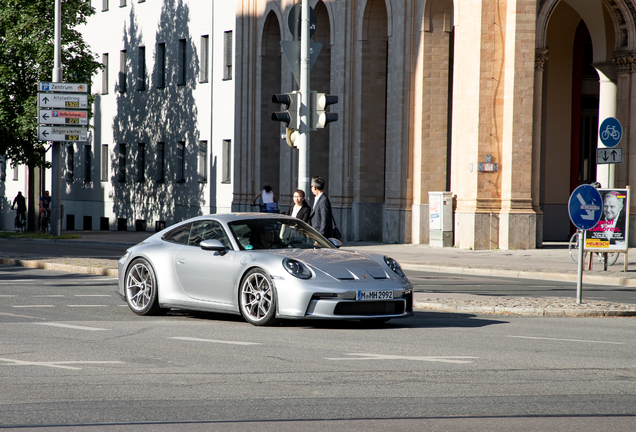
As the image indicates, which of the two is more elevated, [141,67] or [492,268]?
[141,67]

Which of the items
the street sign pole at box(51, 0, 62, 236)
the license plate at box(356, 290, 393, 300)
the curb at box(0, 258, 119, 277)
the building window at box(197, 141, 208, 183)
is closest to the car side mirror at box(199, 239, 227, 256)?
the license plate at box(356, 290, 393, 300)

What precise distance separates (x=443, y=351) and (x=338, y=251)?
9.14ft

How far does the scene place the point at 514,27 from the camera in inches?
1086

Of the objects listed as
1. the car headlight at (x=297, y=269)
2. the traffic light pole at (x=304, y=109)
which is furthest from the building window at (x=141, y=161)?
the car headlight at (x=297, y=269)

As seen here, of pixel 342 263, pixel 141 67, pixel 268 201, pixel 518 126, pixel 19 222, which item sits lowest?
pixel 19 222

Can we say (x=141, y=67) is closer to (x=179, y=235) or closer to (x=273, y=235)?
(x=179, y=235)

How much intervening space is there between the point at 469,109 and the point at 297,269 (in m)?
18.5

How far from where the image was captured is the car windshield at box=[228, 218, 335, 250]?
11.6 metres

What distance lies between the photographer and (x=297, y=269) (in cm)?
1076

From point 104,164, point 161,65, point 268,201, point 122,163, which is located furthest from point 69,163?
point 268,201

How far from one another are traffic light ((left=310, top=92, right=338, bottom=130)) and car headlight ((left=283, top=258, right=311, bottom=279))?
6.49m

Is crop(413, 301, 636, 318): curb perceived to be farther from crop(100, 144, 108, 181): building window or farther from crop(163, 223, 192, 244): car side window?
crop(100, 144, 108, 181): building window

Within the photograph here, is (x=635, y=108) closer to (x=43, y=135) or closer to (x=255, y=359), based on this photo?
(x=43, y=135)

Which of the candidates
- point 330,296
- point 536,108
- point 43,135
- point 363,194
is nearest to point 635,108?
point 536,108
